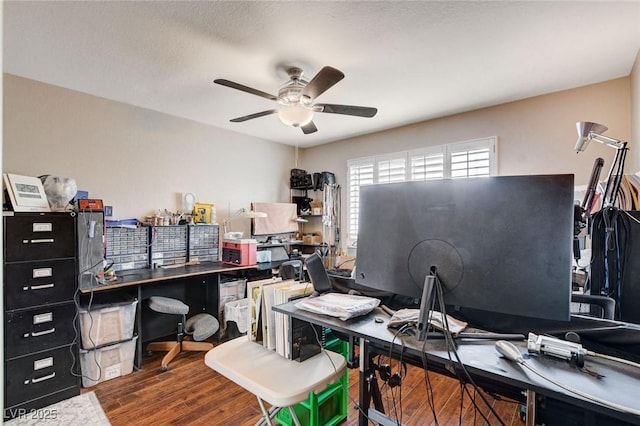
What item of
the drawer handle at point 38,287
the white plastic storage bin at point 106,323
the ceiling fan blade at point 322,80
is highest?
the ceiling fan blade at point 322,80

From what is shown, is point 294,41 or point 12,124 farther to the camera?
point 12,124

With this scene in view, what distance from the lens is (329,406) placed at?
1956 millimetres

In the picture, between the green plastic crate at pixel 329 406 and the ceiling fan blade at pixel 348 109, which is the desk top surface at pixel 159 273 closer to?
the green plastic crate at pixel 329 406

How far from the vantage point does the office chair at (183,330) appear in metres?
2.81

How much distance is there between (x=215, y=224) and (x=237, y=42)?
2.33 m

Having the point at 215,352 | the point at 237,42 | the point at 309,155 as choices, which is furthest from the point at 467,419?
the point at 309,155

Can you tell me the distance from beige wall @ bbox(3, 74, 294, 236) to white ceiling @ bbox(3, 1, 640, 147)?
0.19 metres

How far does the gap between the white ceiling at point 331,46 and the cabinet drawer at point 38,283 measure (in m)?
1.58

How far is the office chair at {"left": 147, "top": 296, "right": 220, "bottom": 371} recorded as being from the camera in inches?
111

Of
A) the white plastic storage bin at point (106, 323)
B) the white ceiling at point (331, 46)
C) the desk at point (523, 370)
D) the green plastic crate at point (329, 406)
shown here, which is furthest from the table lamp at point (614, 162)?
the white plastic storage bin at point (106, 323)

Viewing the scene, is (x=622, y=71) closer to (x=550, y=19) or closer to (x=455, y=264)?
(x=550, y=19)

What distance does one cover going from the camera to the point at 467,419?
2.12m

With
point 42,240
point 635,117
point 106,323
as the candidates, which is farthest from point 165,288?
point 635,117

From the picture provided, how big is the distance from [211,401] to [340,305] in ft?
5.27
